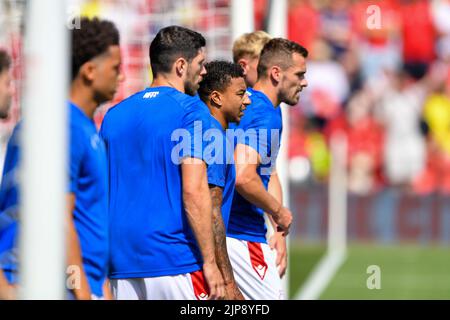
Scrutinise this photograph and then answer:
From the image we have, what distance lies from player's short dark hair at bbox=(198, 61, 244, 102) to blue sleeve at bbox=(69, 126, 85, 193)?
188 cm

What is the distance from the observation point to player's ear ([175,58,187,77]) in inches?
Result: 260

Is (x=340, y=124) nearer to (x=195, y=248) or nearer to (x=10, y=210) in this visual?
(x=195, y=248)

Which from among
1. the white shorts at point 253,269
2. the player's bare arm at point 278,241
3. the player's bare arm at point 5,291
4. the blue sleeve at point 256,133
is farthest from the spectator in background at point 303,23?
the player's bare arm at point 5,291

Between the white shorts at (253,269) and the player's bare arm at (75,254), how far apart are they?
2585mm

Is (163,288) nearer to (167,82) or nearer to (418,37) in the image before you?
(167,82)

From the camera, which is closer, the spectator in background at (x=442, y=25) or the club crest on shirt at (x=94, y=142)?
the club crest on shirt at (x=94, y=142)

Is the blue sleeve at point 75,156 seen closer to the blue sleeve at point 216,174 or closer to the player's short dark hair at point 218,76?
the blue sleeve at point 216,174

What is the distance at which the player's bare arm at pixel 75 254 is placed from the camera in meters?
5.17

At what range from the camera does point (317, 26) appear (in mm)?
20688

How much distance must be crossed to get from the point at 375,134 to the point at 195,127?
1379 centimetres

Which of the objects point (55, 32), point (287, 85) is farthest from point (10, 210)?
point (287, 85)

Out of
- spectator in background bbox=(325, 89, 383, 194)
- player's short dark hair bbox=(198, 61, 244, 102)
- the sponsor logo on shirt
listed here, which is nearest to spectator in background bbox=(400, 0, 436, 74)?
spectator in background bbox=(325, 89, 383, 194)

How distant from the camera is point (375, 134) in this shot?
1984 centimetres

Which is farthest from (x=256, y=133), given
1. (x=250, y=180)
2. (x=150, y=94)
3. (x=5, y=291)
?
(x=5, y=291)
